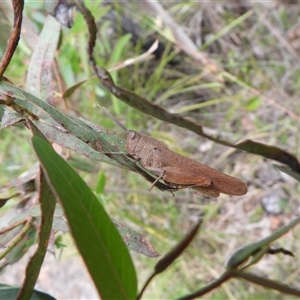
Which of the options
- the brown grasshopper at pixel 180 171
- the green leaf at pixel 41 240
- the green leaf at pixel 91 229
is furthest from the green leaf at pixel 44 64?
the green leaf at pixel 91 229

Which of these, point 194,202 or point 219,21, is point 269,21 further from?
point 194,202

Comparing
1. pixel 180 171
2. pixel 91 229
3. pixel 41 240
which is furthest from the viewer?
pixel 180 171

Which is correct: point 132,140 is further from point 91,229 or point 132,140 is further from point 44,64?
point 91,229

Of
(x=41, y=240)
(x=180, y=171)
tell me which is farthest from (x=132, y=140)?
(x=41, y=240)

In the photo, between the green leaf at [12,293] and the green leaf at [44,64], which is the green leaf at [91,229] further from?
the green leaf at [44,64]

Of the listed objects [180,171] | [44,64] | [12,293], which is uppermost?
[44,64]

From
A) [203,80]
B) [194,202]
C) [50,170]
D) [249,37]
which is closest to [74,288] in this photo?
[194,202]

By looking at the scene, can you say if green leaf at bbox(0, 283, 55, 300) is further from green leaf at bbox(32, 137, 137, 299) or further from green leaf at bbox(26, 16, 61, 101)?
green leaf at bbox(26, 16, 61, 101)

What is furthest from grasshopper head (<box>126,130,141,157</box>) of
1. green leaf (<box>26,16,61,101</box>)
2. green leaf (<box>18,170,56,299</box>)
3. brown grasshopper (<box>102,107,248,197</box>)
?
green leaf (<box>18,170,56,299</box>)
